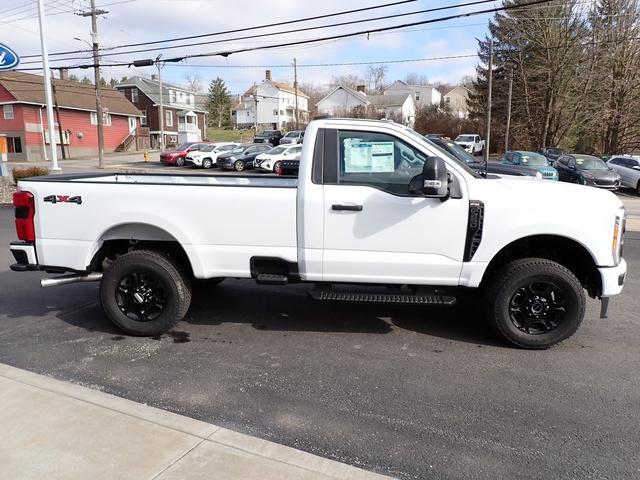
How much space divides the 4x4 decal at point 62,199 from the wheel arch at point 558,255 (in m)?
3.80

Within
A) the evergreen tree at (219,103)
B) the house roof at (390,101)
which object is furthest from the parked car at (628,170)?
the evergreen tree at (219,103)

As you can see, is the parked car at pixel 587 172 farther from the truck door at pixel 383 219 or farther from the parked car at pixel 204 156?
the parked car at pixel 204 156

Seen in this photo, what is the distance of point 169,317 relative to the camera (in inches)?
187

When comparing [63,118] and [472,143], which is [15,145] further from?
[472,143]

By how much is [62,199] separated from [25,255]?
673 millimetres

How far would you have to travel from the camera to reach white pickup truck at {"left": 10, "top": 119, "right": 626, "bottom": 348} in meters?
4.29

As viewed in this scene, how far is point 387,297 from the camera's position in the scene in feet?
14.5

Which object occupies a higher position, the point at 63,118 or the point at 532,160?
the point at 63,118

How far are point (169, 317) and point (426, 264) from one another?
7.95ft

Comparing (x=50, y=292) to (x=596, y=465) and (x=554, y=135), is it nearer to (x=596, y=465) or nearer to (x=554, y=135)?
(x=596, y=465)

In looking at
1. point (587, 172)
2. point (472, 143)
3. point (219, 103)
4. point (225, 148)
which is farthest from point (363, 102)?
point (587, 172)

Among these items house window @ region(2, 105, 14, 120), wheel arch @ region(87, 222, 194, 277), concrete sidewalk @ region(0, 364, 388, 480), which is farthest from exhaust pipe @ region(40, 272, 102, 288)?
house window @ region(2, 105, 14, 120)

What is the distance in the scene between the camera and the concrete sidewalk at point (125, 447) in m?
2.69

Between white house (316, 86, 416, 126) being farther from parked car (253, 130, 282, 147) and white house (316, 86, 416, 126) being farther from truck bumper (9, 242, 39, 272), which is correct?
truck bumper (9, 242, 39, 272)
